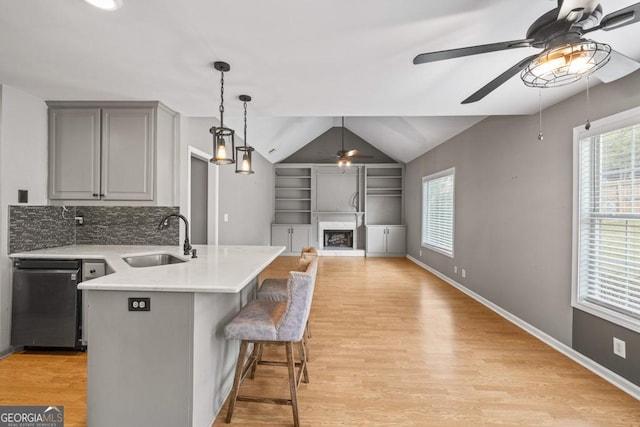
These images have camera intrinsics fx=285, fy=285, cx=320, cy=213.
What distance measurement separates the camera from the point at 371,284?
5035 millimetres

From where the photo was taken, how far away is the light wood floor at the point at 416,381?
6.00ft

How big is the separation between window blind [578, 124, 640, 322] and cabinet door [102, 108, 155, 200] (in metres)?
4.08

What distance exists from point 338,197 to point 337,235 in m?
1.13

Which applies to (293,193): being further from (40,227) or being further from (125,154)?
(40,227)

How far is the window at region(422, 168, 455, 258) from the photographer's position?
17.1ft

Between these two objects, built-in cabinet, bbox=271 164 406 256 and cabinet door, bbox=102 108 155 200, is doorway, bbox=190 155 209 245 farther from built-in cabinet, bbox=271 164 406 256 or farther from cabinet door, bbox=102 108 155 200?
built-in cabinet, bbox=271 164 406 256

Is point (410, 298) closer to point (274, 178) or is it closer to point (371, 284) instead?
point (371, 284)

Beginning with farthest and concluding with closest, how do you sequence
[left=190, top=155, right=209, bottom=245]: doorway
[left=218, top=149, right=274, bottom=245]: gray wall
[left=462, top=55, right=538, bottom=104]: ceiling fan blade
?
1. [left=218, top=149, right=274, bottom=245]: gray wall
2. [left=190, top=155, right=209, bottom=245]: doorway
3. [left=462, top=55, right=538, bottom=104]: ceiling fan blade

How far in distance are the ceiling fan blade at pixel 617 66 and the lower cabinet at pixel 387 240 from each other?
251 inches

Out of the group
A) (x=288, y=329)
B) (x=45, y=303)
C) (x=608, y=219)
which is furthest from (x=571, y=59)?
(x=45, y=303)

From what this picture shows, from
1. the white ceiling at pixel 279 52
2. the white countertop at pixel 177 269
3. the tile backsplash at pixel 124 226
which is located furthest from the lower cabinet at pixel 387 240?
the tile backsplash at pixel 124 226

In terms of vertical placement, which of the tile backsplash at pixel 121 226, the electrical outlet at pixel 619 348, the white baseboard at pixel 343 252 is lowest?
the white baseboard at pixel 343 252

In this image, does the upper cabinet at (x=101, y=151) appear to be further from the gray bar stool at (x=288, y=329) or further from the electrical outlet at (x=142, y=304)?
the gray bar stool at (x=288, y=329)

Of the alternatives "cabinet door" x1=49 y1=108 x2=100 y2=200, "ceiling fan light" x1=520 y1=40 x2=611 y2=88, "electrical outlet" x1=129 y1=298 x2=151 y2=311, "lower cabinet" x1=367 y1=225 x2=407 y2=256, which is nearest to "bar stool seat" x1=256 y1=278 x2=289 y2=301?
"electrical outlet" x1=129 y1=298 x2=151 y2=311
